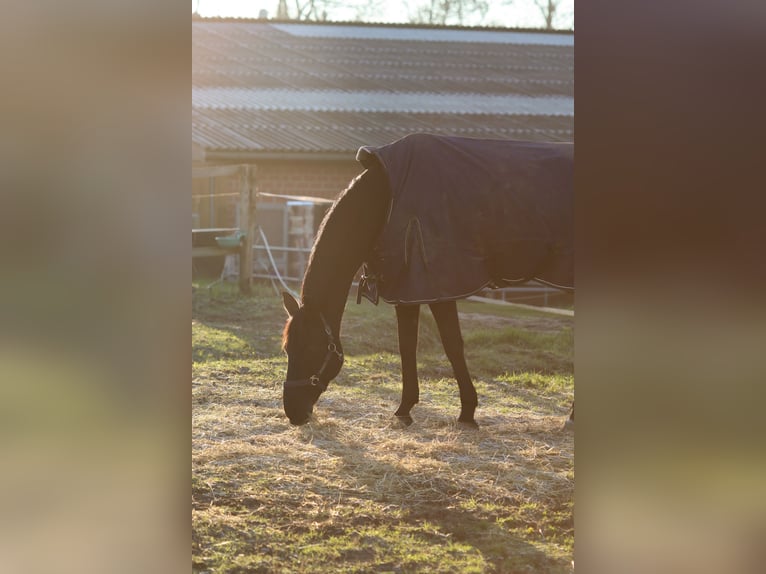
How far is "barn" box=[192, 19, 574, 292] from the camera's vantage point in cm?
1308

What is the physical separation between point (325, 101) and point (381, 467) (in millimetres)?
11735

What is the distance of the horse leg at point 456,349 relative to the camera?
207 inches

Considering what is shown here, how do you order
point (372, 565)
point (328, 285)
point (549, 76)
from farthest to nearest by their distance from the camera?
1. point (549, 76)
2. point (328, 285)
3. point (372, 565)

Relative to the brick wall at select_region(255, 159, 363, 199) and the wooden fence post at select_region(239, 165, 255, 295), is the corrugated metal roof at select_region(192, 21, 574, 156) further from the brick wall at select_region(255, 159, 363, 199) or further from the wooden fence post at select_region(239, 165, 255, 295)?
the wooden fence post at select_region(239, 165, 255, 295)

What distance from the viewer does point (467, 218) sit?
5043 millimetres

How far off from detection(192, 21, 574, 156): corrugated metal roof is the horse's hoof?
26.5 ft

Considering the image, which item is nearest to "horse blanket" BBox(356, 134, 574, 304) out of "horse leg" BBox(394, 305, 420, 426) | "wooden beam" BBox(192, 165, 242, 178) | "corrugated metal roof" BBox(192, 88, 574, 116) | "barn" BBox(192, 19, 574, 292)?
"horse leg" BBox(394, 305, 420, 426)
